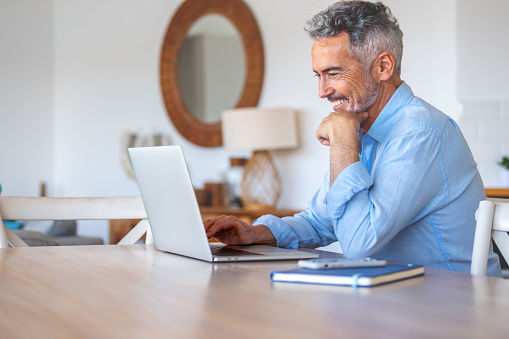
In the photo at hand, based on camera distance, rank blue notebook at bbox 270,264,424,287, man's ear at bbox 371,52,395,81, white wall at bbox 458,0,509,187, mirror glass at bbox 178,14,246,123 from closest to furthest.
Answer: blue notebook at bbox 270,264,424,287 → man's ear at bbox 371,52,395,81 → white wall at bbox 458,0,509,187 → mirror glass at bbox 178,14,246,123

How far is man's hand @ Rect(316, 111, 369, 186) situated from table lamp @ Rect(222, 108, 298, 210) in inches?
94.6

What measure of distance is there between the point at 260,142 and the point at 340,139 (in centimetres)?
249

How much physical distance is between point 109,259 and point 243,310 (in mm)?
594

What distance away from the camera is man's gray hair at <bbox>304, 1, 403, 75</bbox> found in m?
1.58

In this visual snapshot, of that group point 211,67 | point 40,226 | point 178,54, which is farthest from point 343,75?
point 178,54

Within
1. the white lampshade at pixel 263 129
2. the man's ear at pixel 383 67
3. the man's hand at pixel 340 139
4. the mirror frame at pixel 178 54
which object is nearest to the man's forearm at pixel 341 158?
the man's hand at pixel 340 139

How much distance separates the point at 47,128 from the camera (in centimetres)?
645

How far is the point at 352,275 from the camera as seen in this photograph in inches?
38.0

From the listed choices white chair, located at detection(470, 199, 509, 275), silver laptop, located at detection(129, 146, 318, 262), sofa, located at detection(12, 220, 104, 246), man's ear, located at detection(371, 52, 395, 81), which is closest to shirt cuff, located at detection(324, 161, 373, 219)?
Answer: silver laptop, located at detection(129, 146, 318, 262)

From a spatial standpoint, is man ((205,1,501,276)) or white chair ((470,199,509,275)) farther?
man ((205,1,501,276))

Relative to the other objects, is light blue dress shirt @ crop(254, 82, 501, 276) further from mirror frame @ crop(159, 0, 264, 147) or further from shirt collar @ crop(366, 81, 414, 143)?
mirror frame @ crop(159, 0, 264, 147)

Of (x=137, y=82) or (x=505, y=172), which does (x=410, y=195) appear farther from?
(x=137, y=82)

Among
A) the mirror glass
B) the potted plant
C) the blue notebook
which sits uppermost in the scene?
the mirror glass

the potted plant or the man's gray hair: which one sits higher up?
the man's gray hair
